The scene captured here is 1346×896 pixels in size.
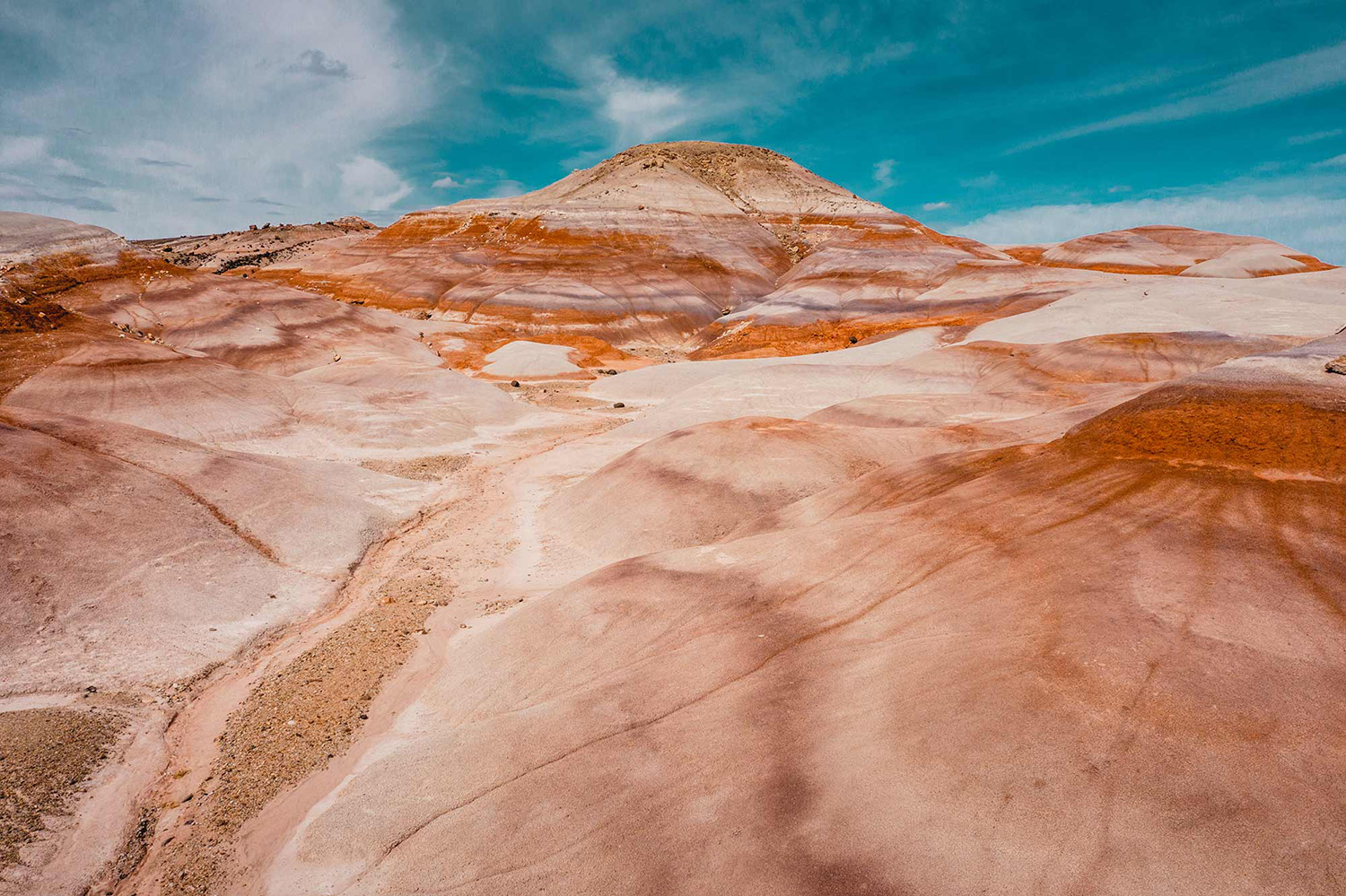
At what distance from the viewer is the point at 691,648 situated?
962 cm

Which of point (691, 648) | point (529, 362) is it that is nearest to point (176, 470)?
point (691, 648)

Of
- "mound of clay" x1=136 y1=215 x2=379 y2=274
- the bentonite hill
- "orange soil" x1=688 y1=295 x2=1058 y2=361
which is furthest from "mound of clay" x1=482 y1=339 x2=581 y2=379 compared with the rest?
"mound of clay" x1=136 y1=215 x2=379 y2=274

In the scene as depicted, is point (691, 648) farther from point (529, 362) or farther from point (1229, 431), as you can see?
point (529, 362)

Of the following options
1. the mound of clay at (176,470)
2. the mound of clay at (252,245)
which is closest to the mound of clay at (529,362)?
the mound of clay at (176,470)

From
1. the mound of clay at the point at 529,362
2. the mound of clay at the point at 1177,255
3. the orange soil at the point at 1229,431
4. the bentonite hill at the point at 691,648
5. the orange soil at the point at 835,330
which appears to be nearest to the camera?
the bentonite hill at the point at 691,648

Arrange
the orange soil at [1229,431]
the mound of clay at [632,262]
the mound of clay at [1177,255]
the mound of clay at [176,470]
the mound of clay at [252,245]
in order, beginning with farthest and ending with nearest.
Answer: the mound of clay at [252,245], the mound of clay at [1177,255], the mound of clay at [632,262], the mound of clay at [176,470], the orange soil at [1229,431]

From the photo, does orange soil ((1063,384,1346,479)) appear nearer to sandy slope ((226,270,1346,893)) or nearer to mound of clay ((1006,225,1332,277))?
sandy slope ((226,270,1346,893))

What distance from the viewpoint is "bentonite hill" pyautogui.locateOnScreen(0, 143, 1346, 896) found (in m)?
5.88

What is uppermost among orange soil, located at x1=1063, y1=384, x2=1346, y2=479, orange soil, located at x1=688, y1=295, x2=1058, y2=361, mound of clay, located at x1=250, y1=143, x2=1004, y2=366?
A: mound of clay, located at x1=250, y1=143, x2=1004, y2=366

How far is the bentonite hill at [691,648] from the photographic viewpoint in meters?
5.88

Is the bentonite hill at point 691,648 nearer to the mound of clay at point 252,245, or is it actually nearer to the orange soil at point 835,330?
the orange soil at point 835,330

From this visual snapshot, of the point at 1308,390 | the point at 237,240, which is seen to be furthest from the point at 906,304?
the point at 237,240

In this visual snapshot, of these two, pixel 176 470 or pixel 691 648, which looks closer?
pixel 691 648

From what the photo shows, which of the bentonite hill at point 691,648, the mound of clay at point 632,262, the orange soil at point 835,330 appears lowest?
the bentonite hill at point 691,648
